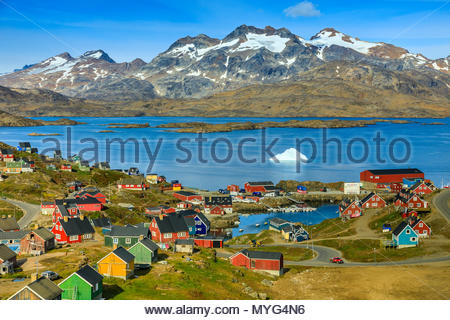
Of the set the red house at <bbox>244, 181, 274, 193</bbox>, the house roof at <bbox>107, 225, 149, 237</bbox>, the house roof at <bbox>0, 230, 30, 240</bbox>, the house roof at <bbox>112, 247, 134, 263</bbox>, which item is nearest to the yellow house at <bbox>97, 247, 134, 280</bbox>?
the house roof at <bbox>112, 247, 134, 263</bbox>

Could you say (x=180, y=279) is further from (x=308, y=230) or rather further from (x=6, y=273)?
(x=308, y=230)

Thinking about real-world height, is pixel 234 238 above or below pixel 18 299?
below

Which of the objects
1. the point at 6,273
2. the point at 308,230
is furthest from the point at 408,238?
the point at 6,273

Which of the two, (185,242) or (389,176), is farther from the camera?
(389,176)

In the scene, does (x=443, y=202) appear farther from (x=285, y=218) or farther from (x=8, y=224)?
(x=8, y=224)

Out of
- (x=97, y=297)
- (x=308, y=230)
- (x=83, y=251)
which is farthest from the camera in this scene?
(x=308, y=230)

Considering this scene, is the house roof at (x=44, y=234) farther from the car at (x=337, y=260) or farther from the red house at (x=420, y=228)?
the red house at (x=420, y=228)

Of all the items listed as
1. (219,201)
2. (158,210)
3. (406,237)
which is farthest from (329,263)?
(219,201)
